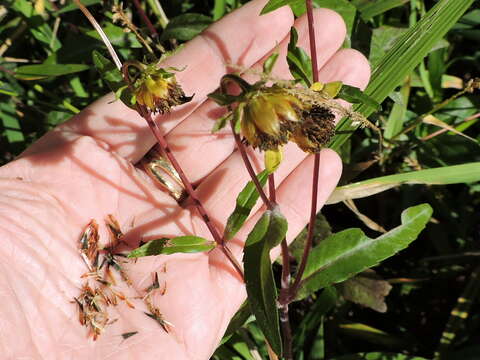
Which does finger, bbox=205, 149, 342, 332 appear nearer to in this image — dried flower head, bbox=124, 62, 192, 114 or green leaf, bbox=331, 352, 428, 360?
green leaf, bbox=331, 352, 428, 360

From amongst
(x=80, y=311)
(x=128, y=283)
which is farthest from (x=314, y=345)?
(x=80, y=311)

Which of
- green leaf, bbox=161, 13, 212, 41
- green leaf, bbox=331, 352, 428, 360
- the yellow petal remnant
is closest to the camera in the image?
the yellow petal remnant

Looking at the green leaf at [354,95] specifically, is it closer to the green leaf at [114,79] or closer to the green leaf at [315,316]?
the green leaf at [114,79]

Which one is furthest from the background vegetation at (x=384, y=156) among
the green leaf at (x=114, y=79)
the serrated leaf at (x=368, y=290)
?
the green leaf at (x=114, y=79)

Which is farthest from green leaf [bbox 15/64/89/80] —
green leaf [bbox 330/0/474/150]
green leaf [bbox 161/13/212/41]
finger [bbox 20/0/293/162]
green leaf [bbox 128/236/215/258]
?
green leaf [bbox 330/0/474/150]

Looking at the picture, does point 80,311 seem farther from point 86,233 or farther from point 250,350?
point 250,350

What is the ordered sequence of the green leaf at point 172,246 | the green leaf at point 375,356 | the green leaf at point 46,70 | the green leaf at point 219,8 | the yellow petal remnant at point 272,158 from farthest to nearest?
the green leaf at point 219,8 < the green leaf at point 46,70 < the green leaf at point 375,356 < the green leaf at point 172,246 < the yellow petal remnant at point 272,158

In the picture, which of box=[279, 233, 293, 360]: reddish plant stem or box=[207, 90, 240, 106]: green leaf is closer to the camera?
box=[207, 90, 240, 106]: green leaf
